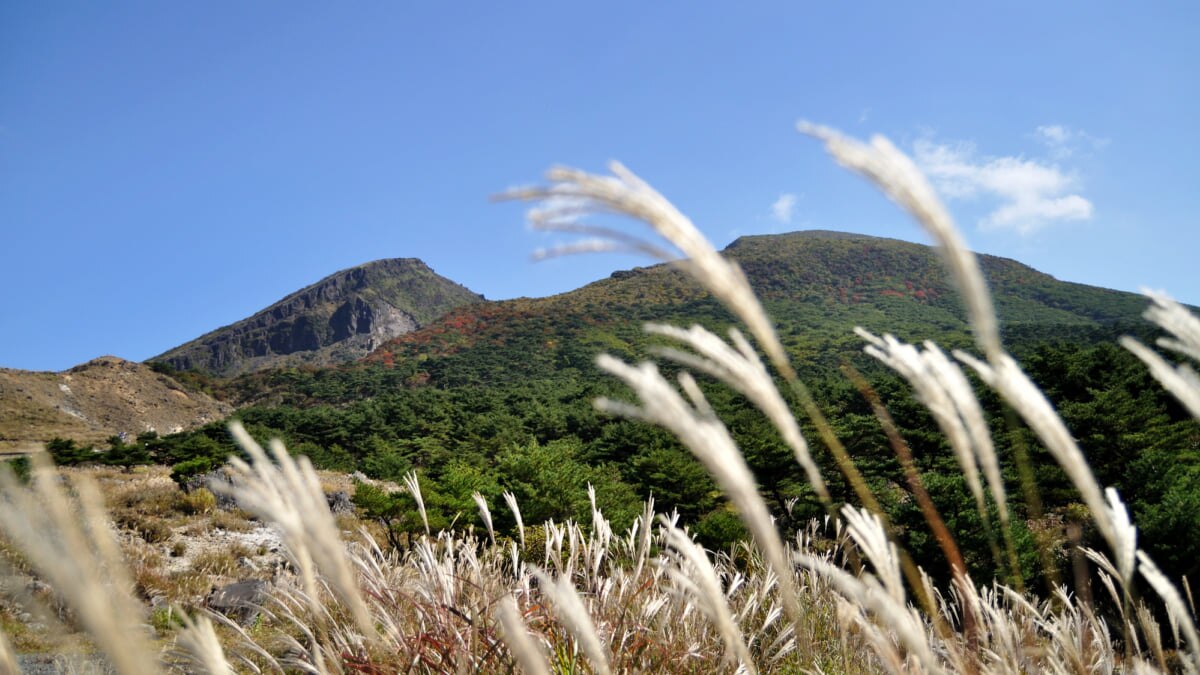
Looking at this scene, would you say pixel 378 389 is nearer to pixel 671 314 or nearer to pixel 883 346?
pixel 671 314

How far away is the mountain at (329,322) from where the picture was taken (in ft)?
383

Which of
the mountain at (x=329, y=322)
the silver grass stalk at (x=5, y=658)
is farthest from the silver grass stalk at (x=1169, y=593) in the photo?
the mountain at (x=329, y=322)

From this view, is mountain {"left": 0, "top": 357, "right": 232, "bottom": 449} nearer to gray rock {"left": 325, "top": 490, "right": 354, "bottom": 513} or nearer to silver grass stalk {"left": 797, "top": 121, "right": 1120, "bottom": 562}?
gray rock {"left": 325, "top": 490, "right": 354, "bottom": 513}

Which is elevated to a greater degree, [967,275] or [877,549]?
[967,275]

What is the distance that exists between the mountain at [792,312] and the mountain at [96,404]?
15.7m

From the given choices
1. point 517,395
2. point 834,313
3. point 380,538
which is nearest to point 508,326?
point 517,395

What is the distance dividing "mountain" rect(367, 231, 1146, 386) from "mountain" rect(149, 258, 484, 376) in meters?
53.6

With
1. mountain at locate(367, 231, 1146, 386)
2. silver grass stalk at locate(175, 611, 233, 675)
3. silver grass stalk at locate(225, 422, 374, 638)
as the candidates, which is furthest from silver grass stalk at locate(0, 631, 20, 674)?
mountain at locate(367, 231, 1146, 386)

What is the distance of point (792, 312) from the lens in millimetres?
64562

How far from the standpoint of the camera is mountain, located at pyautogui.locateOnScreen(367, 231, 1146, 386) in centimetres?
5091

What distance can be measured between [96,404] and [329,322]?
91.8 metres

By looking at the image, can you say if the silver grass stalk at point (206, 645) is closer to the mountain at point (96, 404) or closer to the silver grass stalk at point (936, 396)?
the silver grass stalk at point (936, 396)

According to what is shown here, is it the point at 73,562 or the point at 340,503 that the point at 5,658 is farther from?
the point at 340,503

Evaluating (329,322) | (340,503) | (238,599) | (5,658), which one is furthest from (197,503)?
(329,322)
